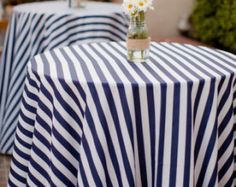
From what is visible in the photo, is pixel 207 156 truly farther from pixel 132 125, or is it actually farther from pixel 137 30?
pixel 137 30

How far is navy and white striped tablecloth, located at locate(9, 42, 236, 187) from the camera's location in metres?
1.44

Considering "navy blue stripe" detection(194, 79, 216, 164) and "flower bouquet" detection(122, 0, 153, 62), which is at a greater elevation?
"flower bouquet" detection(122, 0, 153, 62)

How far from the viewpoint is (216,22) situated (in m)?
3.81

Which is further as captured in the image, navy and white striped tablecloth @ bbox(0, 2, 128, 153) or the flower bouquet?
navy and white striped tablecloth @ bbox(0, 2, 128, 153)

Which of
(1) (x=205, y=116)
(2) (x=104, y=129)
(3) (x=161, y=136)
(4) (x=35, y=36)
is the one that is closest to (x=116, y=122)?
(2) (x=104, y=129)

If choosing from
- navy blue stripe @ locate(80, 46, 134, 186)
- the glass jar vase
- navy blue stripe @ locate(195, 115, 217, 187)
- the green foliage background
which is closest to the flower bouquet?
the glass jar vase

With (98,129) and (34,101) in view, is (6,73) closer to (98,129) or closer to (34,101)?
(34,101)

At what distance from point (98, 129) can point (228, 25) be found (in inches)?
99.3

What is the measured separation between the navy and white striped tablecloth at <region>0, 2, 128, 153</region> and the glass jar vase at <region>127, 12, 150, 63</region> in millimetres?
1002

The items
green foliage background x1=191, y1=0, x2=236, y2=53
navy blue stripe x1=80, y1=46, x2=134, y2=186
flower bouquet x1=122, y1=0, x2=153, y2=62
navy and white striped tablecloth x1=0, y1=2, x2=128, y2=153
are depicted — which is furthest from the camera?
green foliage background x1=191, y1=0, x2=236, y2=53

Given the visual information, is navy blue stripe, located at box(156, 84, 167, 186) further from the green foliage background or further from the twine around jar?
the green foliage background

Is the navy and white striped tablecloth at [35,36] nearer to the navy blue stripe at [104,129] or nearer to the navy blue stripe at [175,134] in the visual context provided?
the navy blue stripe at [104,129]

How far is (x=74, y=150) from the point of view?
1.54 m

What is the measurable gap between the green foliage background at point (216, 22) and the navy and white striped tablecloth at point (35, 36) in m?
1.23
